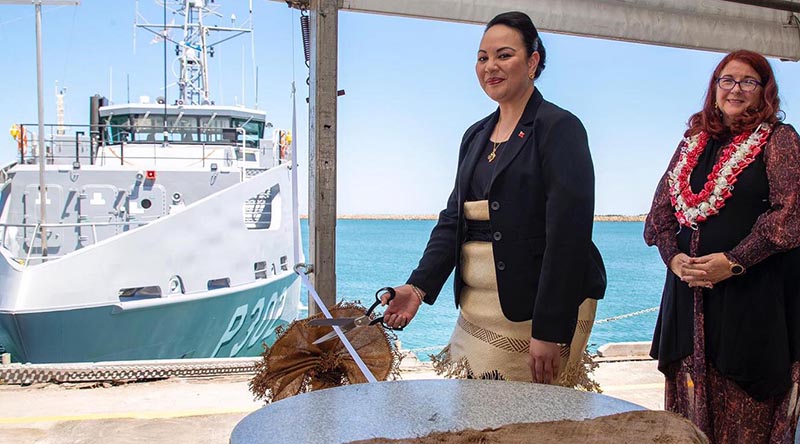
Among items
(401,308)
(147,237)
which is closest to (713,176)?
(401,308)

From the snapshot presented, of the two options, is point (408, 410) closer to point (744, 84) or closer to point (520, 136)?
point (520, 136)

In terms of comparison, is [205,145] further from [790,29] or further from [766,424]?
[766,424]

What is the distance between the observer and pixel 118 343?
881cm

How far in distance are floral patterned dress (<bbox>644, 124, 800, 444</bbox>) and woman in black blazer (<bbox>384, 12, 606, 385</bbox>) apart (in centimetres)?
52

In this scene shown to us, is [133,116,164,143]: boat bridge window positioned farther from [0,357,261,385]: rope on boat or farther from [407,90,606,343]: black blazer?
[407,90,606,343]: black blazer

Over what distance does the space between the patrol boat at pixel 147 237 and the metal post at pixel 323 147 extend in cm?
411

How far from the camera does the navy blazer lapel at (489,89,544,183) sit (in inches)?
65.7

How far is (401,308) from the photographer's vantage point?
5.75 feet

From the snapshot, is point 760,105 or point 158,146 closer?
point 760,105

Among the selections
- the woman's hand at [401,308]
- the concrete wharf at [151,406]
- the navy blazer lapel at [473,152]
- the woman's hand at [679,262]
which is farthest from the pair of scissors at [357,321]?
the concrete wharf at [151,406]

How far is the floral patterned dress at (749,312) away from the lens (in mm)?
1901

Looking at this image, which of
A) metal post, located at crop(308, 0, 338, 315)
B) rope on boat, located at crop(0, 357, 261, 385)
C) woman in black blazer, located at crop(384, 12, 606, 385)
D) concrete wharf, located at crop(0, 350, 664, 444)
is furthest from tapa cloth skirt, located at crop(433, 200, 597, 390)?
rope on boat, located at crop(0, 357, 261, 385)

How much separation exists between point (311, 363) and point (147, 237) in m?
7.30

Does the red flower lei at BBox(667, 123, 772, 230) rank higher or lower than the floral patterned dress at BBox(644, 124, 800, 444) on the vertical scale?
higher
